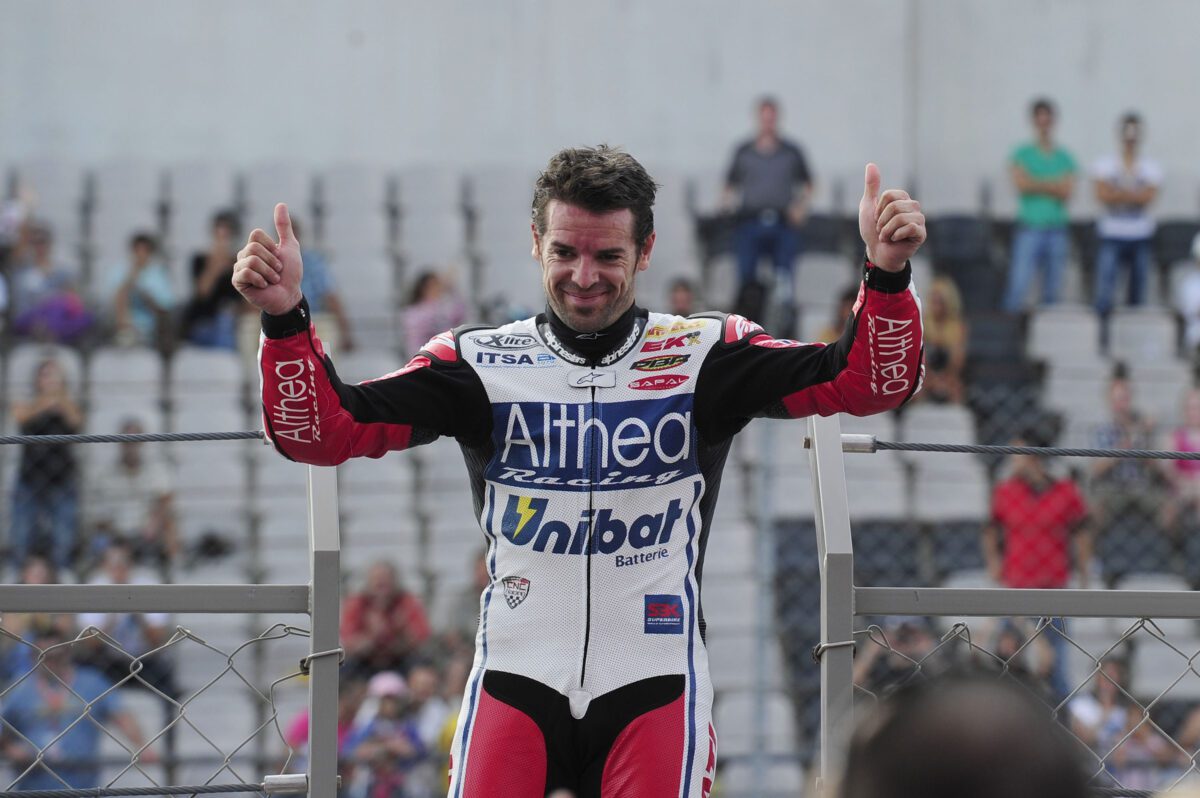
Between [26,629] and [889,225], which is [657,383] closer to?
[889,225]

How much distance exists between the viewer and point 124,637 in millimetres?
6875

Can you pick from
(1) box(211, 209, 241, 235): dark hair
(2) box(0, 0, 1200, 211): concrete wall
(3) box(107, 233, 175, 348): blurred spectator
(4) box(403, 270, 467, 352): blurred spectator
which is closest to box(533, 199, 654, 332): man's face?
(4) box(403, 270, 467, 352): blurred spectator

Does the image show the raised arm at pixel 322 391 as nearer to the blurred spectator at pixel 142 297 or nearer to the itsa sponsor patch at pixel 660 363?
the itsa sponsor patch at pixel 660 363

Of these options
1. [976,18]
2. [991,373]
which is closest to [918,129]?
[976,18]

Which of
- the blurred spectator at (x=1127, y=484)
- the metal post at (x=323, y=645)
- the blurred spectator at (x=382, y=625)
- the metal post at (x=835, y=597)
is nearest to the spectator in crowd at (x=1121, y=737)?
the blurred spectator at (x=1127, y=484)

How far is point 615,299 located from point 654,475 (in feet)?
1.08

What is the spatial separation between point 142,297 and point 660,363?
23.5 ft

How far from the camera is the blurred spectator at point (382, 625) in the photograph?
705 cm

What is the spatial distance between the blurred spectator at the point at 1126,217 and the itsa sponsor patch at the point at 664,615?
28.1ft

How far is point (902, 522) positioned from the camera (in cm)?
806

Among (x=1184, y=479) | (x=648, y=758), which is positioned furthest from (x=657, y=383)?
Answer: (x=1184, y=479)

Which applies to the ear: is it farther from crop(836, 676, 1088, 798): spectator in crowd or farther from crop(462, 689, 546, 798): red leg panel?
crop(836, 676, 1088, 798): spectator in crowd

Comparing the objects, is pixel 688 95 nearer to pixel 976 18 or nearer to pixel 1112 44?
pixel 976 18

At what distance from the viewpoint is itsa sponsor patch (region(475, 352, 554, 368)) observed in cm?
299
